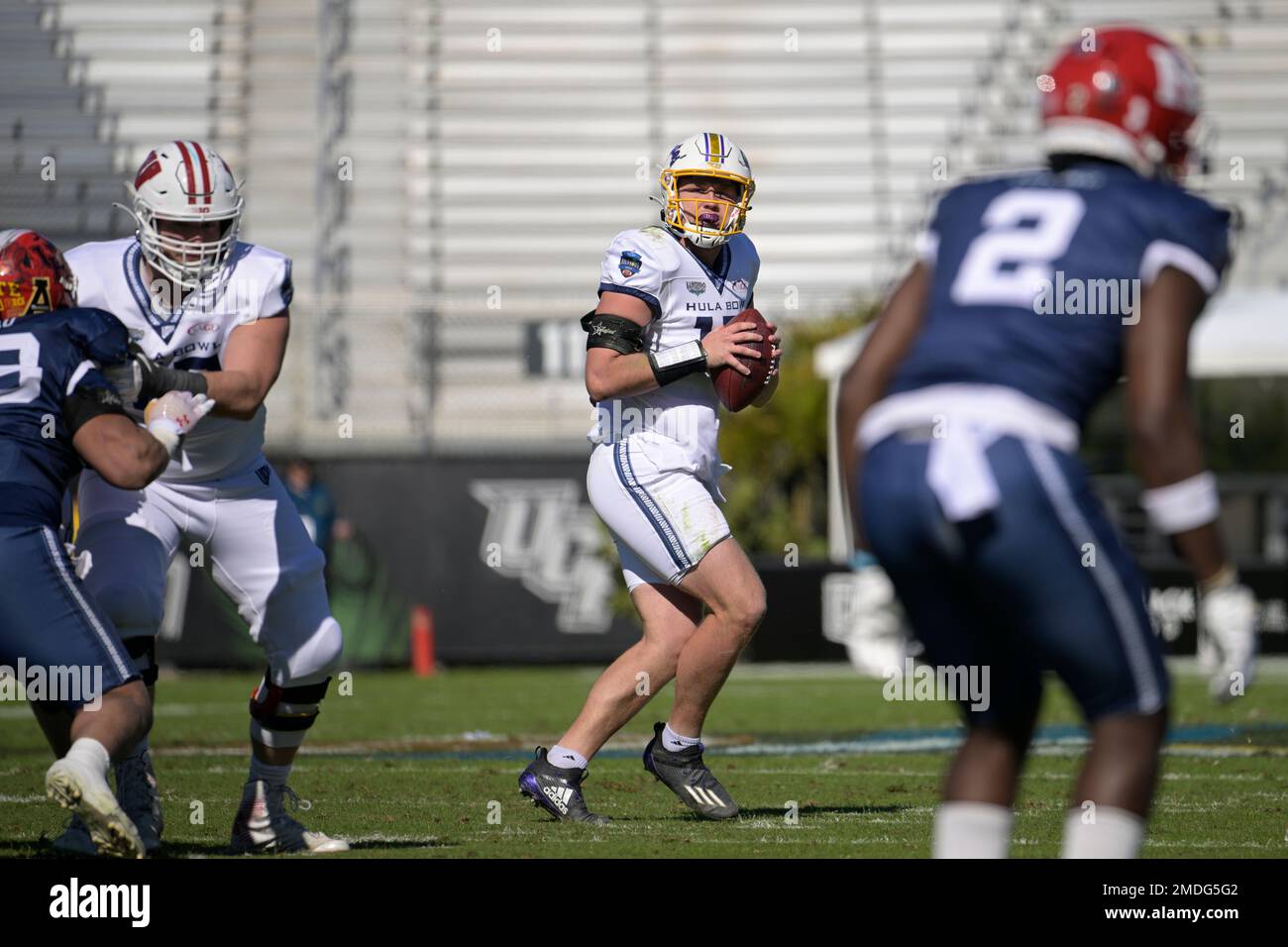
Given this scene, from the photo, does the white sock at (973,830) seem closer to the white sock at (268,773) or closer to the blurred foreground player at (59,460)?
the blurred foreground player at (59,460)

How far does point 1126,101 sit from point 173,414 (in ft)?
8.21

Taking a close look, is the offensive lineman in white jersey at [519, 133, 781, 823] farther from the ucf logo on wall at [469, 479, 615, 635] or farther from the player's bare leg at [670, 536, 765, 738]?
the ucf logo on wall at [469, 479, 615, 635]

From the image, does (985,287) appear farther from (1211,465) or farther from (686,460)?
(1211,465)

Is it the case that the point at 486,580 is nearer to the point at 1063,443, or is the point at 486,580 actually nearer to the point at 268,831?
the point at 268,831

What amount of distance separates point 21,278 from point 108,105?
1504 cm

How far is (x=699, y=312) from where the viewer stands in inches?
231

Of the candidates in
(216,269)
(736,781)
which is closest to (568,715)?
(736,781)

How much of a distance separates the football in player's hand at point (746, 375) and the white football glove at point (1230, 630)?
2749mm

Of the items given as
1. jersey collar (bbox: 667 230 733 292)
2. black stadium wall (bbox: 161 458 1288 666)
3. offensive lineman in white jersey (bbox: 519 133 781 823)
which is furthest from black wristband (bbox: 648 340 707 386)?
black stadium wall (bbox: 161 458 1288 666)

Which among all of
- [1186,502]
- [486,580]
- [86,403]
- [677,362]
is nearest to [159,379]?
[86,403]

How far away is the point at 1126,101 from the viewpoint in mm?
3164

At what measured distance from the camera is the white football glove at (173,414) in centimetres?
445
